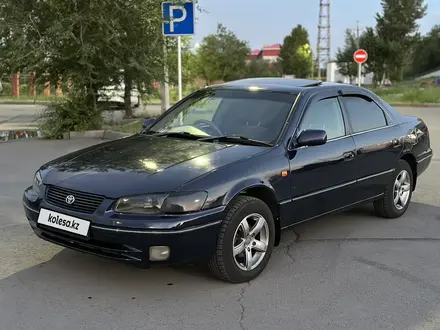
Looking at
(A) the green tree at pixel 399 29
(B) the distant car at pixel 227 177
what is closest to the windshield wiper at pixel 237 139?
(B) the distant car at pixel 227 177

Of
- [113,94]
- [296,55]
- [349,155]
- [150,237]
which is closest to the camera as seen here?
[150,237]

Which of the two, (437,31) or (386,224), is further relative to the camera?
(437,31)

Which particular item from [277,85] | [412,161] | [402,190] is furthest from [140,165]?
[412,161]

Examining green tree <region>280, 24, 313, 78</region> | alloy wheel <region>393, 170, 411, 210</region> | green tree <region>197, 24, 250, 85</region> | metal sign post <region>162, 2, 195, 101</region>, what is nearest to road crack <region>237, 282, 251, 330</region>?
alloy wheel <region>393, 170, 411, 210</region>

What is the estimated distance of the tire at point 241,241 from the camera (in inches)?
151

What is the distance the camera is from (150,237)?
11.6ft

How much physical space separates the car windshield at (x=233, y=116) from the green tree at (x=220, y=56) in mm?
47260

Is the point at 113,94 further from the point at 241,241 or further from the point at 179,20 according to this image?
the point at 241,241

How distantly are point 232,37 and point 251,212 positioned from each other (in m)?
51.7

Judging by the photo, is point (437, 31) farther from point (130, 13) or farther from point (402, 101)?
point (130, 13)

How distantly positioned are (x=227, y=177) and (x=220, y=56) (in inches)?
1977

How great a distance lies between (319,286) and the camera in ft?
13.2

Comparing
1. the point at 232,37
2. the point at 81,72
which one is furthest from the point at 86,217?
the point at 232,37

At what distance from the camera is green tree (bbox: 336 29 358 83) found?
186 feet
